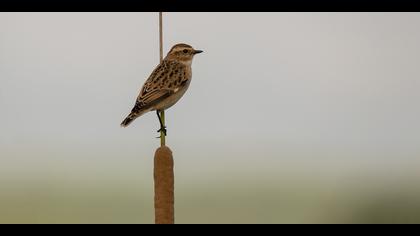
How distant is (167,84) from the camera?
9.70 m

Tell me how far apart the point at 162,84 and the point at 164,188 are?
6.01 meters

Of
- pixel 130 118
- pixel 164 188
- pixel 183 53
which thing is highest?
pixel 183 53

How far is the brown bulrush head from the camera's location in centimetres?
365

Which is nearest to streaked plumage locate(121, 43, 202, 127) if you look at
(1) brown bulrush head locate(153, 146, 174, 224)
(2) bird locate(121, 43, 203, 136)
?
(2) bird locate(121, 43, 203, 136)

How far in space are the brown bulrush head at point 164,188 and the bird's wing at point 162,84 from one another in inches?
198

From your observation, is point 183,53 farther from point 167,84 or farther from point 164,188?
point 164,188

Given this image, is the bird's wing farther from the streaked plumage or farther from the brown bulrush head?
the brown bulrush head

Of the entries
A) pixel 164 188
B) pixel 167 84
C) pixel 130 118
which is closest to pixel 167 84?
pixel 167 84
